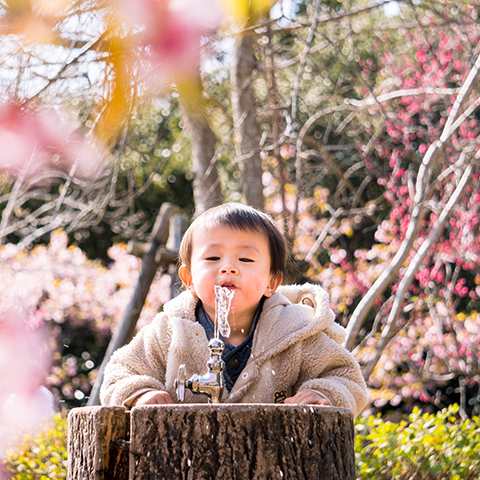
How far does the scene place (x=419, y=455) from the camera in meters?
2.31

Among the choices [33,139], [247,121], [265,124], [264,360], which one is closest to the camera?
[33,139]

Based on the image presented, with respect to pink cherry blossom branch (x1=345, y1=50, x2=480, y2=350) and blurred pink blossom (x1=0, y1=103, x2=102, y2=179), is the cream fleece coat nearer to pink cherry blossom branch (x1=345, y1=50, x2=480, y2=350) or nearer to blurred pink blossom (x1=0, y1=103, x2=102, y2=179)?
blurred pink blossom (x1=0, y1=103, x2=102, y2=179)

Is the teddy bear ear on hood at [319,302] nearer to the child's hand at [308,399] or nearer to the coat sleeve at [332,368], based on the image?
the coat sleeve at [332,368]

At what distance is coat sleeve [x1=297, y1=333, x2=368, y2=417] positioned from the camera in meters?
1.58

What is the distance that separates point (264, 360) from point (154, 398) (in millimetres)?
321

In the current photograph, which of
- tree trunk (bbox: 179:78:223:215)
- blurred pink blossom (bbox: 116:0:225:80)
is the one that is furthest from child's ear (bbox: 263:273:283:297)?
tree trunk (bbox: 179:78:223:215)

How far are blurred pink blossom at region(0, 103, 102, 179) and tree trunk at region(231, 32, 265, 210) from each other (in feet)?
6.96

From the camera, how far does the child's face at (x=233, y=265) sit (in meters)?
1.64

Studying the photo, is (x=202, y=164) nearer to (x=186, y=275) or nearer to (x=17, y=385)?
(x=17, y=385)

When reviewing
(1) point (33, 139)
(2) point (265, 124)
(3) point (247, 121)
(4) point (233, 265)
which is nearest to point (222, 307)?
(4) point (233, 265)

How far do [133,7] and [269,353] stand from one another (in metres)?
0.96

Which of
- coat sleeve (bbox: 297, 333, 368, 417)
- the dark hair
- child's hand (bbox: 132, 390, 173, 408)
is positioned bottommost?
child's hand (bbox: 132, 390, 173, 408)

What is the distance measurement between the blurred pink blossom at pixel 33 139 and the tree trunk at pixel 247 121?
2120mm

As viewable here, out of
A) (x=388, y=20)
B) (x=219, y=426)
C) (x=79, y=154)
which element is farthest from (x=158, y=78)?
(x=388, y=20)
